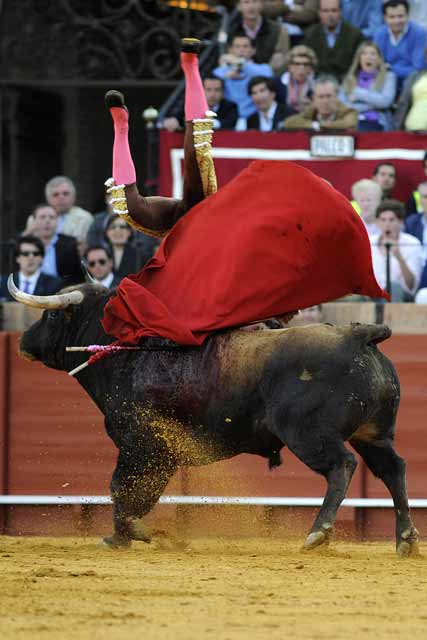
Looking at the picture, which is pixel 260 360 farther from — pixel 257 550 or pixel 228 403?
pixel 257 550

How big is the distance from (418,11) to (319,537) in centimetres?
555

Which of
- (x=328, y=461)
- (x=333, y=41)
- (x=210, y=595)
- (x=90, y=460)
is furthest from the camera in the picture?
(x=333, y=41)

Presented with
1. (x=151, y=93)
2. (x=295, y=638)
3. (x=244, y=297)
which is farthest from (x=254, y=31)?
(x=295, y=638)

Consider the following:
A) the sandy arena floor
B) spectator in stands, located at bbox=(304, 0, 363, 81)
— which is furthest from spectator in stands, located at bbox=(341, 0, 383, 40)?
the sandy arena floor

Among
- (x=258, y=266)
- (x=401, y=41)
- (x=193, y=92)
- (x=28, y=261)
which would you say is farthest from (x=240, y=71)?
(x=258, y=266)

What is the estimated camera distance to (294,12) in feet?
37.3

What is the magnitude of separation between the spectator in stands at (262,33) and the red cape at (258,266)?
12.7 feet

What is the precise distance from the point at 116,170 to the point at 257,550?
75.8 inches

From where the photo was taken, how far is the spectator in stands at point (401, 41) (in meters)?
10.6

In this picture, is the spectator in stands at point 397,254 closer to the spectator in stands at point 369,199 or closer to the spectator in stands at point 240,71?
the spectator in stands at point 369,199

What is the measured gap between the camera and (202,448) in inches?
284

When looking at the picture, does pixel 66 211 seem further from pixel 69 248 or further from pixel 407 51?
pixel 407 51

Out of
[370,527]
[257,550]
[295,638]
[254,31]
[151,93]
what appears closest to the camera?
[295,638]

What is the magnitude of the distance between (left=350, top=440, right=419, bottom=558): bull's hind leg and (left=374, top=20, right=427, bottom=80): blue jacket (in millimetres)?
4264
